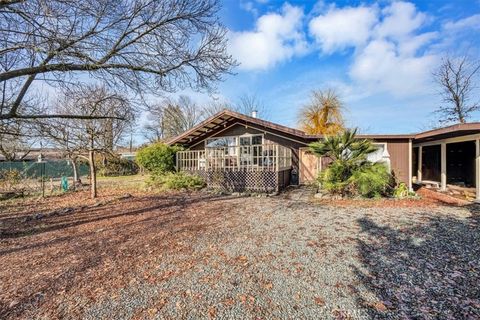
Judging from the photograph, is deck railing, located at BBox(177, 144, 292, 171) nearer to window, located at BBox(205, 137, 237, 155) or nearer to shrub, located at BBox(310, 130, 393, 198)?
window, located at BBox(205, 137, 237, 155)

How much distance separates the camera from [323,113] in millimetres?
20656

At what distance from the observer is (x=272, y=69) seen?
1612 cm

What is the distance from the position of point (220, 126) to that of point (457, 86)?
1950cm

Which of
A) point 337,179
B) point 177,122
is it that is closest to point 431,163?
point 337,179

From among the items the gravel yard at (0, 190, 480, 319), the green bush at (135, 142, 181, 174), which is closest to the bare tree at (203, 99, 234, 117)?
the green bush at (135, 142, 181, 174)

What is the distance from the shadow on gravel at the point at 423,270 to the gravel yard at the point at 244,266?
1cm

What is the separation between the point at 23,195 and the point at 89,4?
950 cm

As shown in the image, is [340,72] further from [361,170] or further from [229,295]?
[229,295]

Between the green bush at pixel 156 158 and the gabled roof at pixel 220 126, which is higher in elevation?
the gabled roof at pixel 220 126

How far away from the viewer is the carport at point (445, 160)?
9859 mm

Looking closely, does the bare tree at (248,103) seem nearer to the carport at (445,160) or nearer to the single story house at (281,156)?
the single story house at (281,156)

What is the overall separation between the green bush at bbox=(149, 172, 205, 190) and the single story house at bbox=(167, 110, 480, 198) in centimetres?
60

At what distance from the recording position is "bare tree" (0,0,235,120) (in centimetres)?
434

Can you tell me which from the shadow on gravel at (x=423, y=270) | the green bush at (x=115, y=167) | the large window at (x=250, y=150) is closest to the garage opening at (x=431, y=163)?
the shadow on gravel at (x=423, y=270)
